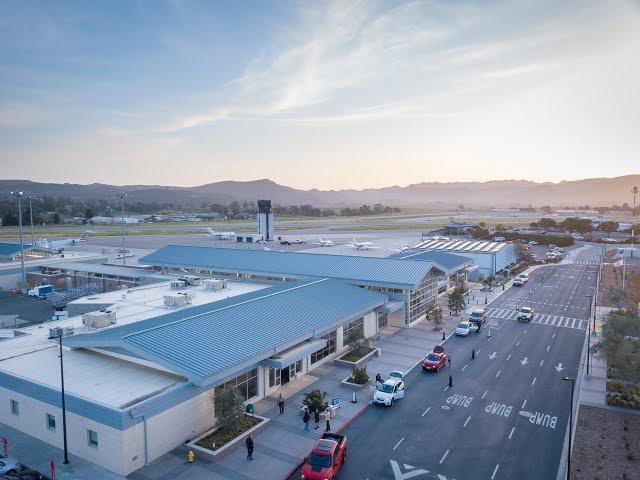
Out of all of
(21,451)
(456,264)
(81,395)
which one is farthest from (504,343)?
(21,451)

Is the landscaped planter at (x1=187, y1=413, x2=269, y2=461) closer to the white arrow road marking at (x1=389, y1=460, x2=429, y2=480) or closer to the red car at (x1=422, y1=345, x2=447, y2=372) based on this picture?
the white arrow road marking at (x1=389, y1=460, x2=429, y2=480)

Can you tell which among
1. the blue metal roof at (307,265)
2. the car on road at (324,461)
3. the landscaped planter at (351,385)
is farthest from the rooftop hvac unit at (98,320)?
the blue metal roof at (307,265)

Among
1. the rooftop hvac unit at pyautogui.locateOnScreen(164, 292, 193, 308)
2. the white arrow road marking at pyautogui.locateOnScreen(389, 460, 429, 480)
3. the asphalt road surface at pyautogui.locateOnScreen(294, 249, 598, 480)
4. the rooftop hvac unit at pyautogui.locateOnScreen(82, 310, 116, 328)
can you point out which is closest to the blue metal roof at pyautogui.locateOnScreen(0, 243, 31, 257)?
the rooftop hvac unit at pyautogui.locateOnScreen(164, 292, 193, 308)

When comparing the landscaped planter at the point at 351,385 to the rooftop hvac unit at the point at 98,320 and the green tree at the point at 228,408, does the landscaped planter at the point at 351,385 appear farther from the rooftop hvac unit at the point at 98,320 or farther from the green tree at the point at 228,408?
the rooftop hvac unit at the point at 98,320

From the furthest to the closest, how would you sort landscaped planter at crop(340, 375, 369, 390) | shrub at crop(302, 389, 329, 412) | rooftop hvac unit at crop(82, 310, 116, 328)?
rooftop hvac unit at crop(82, 310, 116, 328), landscaped planter at crop(340, 375, 369, 390), shrub at crop(302, 389, 329, 412)

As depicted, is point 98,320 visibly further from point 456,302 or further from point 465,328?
point 456,302
